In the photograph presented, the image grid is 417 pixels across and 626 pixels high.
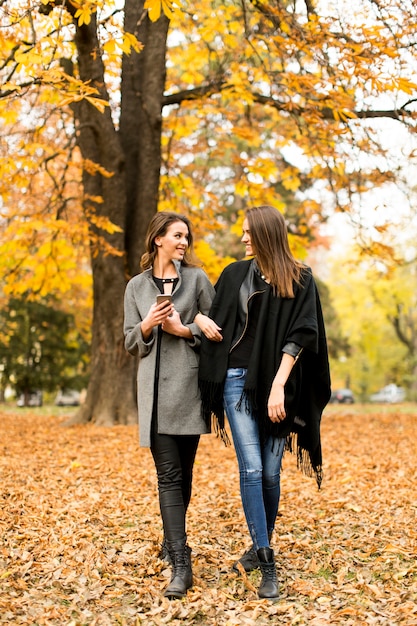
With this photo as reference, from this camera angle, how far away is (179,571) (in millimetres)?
3678

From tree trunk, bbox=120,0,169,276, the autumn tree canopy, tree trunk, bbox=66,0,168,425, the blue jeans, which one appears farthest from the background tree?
the blue jeans

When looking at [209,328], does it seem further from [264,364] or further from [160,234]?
[160,234]

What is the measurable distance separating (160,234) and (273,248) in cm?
70

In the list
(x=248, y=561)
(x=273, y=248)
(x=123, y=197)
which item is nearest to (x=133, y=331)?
(x=273, y=248)

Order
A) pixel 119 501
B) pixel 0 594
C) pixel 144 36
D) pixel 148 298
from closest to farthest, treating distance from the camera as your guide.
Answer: pixel 0 594 < pixel 148 298 < pixel 119 501 < pixel 144 36

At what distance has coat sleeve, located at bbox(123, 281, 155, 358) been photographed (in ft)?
12.8

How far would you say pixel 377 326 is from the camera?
109 feet

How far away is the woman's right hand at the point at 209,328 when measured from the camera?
372 centimetres

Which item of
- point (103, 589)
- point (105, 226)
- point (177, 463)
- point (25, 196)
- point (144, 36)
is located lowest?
point (103, 589)

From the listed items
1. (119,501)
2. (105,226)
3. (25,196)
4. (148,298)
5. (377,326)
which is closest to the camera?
(148,298)

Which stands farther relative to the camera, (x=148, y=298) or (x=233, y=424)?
(x=148, y=298)

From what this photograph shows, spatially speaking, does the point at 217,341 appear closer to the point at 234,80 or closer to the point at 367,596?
the point at 367,596

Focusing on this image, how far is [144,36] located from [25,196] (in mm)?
3350

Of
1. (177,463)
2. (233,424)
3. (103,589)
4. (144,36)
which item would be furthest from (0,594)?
(144,36)
